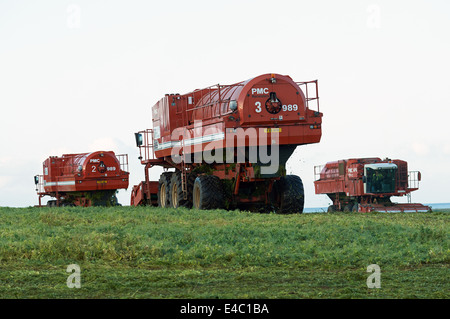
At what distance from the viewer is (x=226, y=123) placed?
21.0 metres

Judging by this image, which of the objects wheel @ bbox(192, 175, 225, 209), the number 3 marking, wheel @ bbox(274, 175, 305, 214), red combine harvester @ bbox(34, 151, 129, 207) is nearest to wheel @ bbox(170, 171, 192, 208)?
wheel @ bbox(192, 175, 225, 209)

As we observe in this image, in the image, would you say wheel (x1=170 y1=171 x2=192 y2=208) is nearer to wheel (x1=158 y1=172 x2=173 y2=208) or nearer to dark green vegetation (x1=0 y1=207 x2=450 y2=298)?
wheel (x1=158 y1=172 x2=173 y2=208)

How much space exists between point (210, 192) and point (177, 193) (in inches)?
133

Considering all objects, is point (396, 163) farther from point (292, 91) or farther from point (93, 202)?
point (292, 91)

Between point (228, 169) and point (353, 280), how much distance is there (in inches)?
515

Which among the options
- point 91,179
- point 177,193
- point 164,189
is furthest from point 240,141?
point 91,179

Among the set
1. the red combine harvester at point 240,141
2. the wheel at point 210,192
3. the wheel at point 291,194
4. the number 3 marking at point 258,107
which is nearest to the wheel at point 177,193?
the red combine harvester at point 240,141

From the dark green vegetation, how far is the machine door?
23574 mm

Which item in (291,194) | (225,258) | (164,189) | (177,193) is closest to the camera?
(225,258)

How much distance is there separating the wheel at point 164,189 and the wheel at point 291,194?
580 centimetres

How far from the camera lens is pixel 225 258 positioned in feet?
40.7

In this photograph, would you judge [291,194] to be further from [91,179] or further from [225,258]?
[91,179]

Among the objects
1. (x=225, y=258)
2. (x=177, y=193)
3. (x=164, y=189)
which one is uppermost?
(x=164, y=189)
